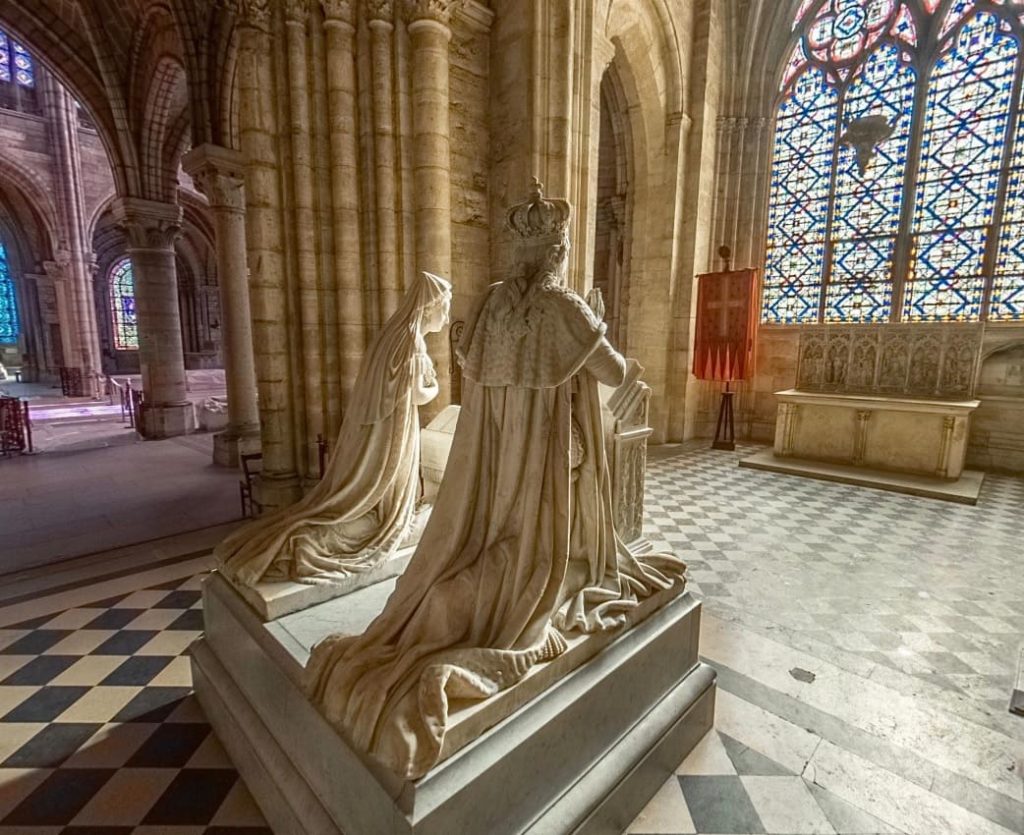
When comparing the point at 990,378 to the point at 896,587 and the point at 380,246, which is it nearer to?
the point at 896,587

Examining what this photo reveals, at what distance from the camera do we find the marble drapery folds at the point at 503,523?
1774mm

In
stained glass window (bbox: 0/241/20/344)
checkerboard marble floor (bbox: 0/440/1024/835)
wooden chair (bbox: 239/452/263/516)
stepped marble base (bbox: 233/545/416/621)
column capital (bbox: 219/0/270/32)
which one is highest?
column capital (bbox: 219/0/270/32)

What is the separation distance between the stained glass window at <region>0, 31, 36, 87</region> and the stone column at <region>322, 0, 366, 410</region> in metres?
20.1

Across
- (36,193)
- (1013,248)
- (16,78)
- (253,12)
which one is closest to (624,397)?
(253,12)

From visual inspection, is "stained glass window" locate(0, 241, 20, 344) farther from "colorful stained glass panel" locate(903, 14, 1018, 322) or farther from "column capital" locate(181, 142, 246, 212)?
"colorful stained glass panel" locate(903, 14, 1018, 322)

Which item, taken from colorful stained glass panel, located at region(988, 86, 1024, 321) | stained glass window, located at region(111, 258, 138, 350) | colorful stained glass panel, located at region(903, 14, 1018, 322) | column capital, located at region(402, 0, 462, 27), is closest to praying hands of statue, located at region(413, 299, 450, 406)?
column capital, located at region(402, 0, 462, 27)

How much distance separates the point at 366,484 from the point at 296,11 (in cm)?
513

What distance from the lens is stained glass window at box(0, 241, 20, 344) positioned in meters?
21.5

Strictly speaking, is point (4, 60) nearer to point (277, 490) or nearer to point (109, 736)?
point (277, 490)

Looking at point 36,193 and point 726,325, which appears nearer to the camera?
point 726,325

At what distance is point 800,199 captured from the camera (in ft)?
33.9

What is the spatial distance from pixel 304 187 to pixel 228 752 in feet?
16.5

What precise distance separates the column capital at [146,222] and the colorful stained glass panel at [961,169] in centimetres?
1460

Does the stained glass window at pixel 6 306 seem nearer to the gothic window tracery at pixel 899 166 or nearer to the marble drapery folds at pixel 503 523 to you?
the gothic window tracery at pixel 899 166
